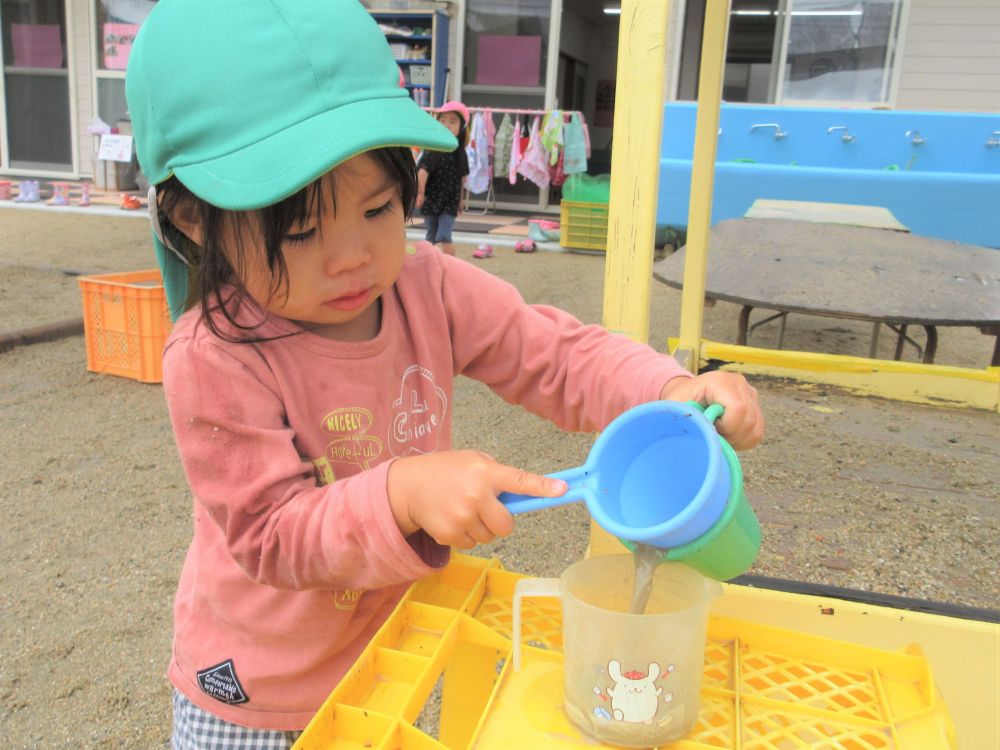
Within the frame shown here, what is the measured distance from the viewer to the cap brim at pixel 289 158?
0.75 metres

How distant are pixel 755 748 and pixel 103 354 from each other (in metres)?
3.18

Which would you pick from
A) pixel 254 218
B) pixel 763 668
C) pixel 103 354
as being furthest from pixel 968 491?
pixel 103 354

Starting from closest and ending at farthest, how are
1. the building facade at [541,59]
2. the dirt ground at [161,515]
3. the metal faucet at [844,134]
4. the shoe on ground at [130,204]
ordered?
the dirt ground at [161,515] < the metal faucet at [844,134] < the building facade at [541,59] < the shoe on ground at [130,204]

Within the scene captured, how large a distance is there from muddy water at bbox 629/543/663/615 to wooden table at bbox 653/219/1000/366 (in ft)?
6.92

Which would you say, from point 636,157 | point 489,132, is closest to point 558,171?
point 489,132

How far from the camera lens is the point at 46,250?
5.80 m

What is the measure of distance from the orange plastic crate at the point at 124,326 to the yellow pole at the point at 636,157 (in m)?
2.35

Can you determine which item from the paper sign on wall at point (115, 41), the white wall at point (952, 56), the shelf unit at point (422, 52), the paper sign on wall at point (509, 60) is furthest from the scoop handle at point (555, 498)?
the paper sign on wall at point (115, 41)

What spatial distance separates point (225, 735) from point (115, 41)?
10.4 metres

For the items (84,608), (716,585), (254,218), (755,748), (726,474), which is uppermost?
(254,218)

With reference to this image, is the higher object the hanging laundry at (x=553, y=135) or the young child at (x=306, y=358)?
the hanging laundry at (x=553, y=135)

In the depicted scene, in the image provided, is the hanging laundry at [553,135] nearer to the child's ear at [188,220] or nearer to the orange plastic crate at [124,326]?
the orange plastic crate at [124,326]

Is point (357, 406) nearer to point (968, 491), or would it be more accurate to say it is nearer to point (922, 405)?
point (968, 491)

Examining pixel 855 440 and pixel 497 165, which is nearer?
pixel 855 440
